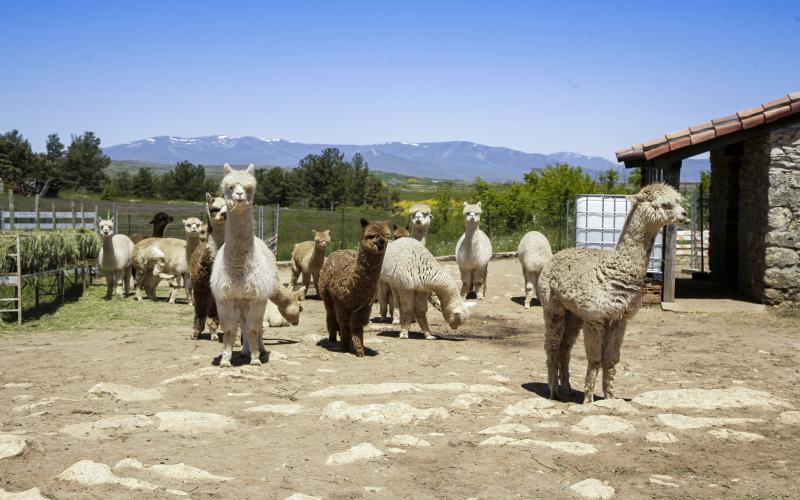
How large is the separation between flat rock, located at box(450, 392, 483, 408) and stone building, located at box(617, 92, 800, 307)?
28.0 ft

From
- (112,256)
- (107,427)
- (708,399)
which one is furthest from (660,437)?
(112,256)

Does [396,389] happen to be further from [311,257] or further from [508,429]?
[311,257]

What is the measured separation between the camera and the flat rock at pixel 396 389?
7258mm

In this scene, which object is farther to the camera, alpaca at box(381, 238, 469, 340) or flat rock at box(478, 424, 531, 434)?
alpaca at box(381, 238, 469, 340)

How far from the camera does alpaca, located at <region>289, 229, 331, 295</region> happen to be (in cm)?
1520

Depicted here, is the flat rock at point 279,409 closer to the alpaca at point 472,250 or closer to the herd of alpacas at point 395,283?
the herd of alpacas at point 395,283

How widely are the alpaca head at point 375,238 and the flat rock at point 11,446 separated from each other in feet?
14.8

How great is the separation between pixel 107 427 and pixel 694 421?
4693 millimetres

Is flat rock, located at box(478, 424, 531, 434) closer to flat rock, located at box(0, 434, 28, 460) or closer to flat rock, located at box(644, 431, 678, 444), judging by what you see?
flat rock, located at box(644, 431, 678, 444)

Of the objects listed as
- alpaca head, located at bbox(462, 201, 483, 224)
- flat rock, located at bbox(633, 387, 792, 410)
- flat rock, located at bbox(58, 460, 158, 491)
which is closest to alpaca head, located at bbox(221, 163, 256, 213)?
flat rock, located at bbox(58, 460, 158, 491)

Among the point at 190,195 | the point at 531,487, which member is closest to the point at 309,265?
the point at 531,487

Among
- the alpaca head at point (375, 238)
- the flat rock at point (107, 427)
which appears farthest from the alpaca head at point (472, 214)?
the flat rock at point (107, 427)

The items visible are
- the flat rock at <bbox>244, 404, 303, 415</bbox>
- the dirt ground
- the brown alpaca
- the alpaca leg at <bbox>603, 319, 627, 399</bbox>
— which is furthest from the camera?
the brown alpaca

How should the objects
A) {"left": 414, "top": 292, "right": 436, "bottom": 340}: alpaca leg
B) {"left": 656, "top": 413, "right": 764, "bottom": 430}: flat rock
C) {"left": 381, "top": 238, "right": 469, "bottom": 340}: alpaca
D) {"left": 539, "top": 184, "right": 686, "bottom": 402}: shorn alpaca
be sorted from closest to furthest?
{"left": 656, "top": 413, "right": 764, "bottom": 430}: flat rock
{"left": 539, "top": 184, "right": 686, "bottom": 402}: shorn alpaca
{"left": 381, "top": 238, "right": 469, "bottom": 340}: alpaca
{"left": 414, "top": 292, "right": 436, "bottom": 340}: alpaca leg
